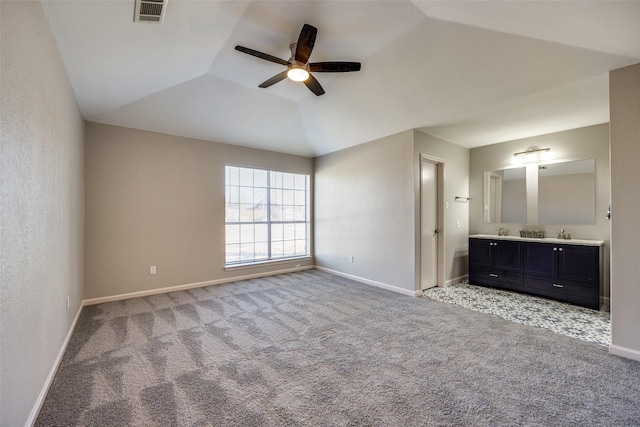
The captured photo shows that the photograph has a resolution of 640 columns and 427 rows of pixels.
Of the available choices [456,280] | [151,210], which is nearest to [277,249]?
[151,210]

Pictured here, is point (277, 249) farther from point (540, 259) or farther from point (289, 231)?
point (540, 259)

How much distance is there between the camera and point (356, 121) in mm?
4465

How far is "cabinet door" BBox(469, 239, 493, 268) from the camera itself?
466 cm

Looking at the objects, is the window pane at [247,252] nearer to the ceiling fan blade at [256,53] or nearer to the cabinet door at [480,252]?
the ceiling fan blade at [256,53]

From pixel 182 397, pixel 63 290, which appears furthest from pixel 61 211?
pixel 182 397

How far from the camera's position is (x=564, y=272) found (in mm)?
3865

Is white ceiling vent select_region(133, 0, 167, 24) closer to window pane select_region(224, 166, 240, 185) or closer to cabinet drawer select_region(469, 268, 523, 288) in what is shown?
window pane select_region(224, 166, 240, 185)

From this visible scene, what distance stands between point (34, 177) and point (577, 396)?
3966 millimetres

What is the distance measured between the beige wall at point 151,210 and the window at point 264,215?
0.23m

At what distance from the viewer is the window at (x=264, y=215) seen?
517 centimetres

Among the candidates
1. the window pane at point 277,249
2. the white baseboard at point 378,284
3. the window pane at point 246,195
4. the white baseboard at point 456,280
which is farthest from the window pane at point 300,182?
the white baseboard at point 456,280

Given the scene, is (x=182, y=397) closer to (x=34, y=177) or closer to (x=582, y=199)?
(x=34, y=177)

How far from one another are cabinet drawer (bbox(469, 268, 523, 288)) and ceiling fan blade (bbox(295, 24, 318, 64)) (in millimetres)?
4383

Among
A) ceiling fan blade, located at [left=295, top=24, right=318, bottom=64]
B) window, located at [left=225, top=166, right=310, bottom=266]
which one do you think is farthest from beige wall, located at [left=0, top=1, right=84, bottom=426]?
window, located at [left=225, top=166, right=310, bottom=266]
